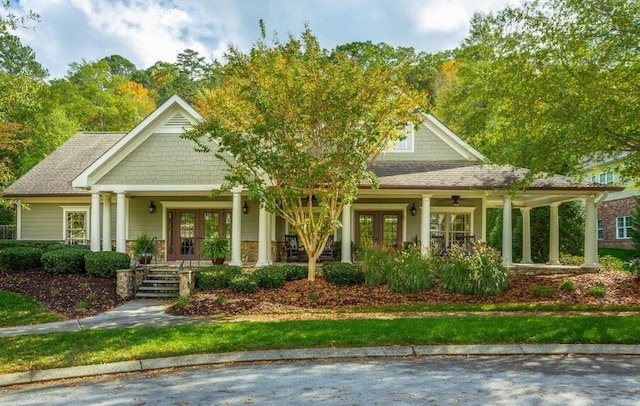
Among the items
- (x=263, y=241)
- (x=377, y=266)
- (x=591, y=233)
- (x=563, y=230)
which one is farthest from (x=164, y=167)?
(x=563, y=230)

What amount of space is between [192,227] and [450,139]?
1013cm

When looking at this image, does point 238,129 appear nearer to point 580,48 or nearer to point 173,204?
point 173,204

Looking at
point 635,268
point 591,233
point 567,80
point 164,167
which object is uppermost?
point 567,80

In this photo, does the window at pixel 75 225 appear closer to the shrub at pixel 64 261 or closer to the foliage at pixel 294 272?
the shrub at pixel 64 261

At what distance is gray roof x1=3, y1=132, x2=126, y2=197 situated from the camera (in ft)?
63.0

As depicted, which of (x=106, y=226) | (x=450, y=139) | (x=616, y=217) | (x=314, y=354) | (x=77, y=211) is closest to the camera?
(x=314, y=354)

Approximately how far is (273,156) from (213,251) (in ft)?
17.7

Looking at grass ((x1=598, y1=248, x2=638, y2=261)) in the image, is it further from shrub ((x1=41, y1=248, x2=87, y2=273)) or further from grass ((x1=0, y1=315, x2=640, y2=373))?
shrub ((x1=41, y1=248, x2=87, y2=273))

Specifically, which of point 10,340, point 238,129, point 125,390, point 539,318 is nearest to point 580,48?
point 539,318

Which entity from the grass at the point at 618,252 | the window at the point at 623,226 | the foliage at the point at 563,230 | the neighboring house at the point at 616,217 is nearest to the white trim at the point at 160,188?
the foliage at the point at 563,230

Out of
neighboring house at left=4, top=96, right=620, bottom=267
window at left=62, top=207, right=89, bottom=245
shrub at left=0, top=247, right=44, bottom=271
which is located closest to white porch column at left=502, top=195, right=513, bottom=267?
neighboring house at left=4, top=96, right=620, bottom=267

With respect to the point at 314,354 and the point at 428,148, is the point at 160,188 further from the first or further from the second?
the point at 314,354

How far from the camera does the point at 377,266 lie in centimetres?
1373

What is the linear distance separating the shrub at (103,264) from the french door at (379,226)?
825 cm
